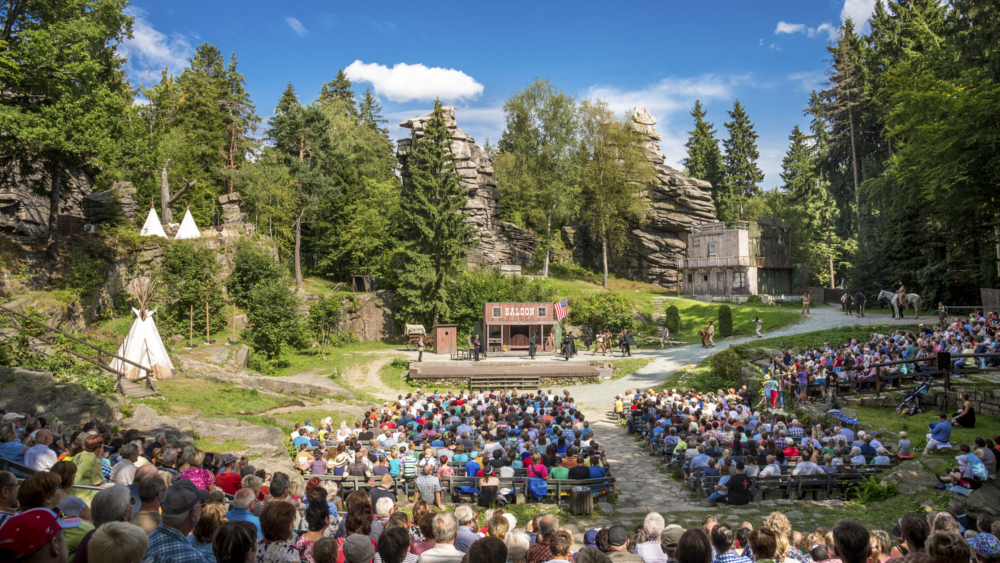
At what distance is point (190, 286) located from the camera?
92.8 feet

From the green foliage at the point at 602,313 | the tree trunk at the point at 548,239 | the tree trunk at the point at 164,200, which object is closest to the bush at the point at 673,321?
the green foliage at the point at 602,313

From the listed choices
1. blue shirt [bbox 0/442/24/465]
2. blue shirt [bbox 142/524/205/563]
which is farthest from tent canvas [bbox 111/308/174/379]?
blue shirt [bbox 142/524/205/563]

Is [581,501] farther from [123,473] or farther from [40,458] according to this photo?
[40,458]

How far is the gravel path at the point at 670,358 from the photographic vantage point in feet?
79.8

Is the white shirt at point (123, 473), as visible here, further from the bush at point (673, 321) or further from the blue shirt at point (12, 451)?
the bush at point (673, 321)

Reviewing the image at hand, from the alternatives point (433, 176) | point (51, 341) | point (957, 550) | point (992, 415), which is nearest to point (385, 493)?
point (957, 550)

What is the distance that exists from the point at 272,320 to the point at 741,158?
177 feet

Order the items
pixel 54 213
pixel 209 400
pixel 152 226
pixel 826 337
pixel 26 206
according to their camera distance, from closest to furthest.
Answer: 1. pixel 209 400
2. pixel 54 213
3. pixel 826 337
4. pixel 26 206
5. pixel 152 226

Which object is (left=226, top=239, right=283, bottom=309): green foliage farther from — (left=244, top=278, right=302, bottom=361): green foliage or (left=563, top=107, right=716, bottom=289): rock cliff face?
(left=563, top=107, right=716, bottom=289): rock cliff face

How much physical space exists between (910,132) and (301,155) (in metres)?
39.4

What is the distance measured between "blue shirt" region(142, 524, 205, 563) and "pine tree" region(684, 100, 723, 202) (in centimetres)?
6182

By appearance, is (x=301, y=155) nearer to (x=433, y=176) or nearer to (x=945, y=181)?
(x=433, y=176)

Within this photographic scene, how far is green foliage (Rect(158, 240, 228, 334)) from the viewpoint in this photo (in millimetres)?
27984

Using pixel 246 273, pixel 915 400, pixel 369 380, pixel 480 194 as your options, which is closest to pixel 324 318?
pixel 246 273
